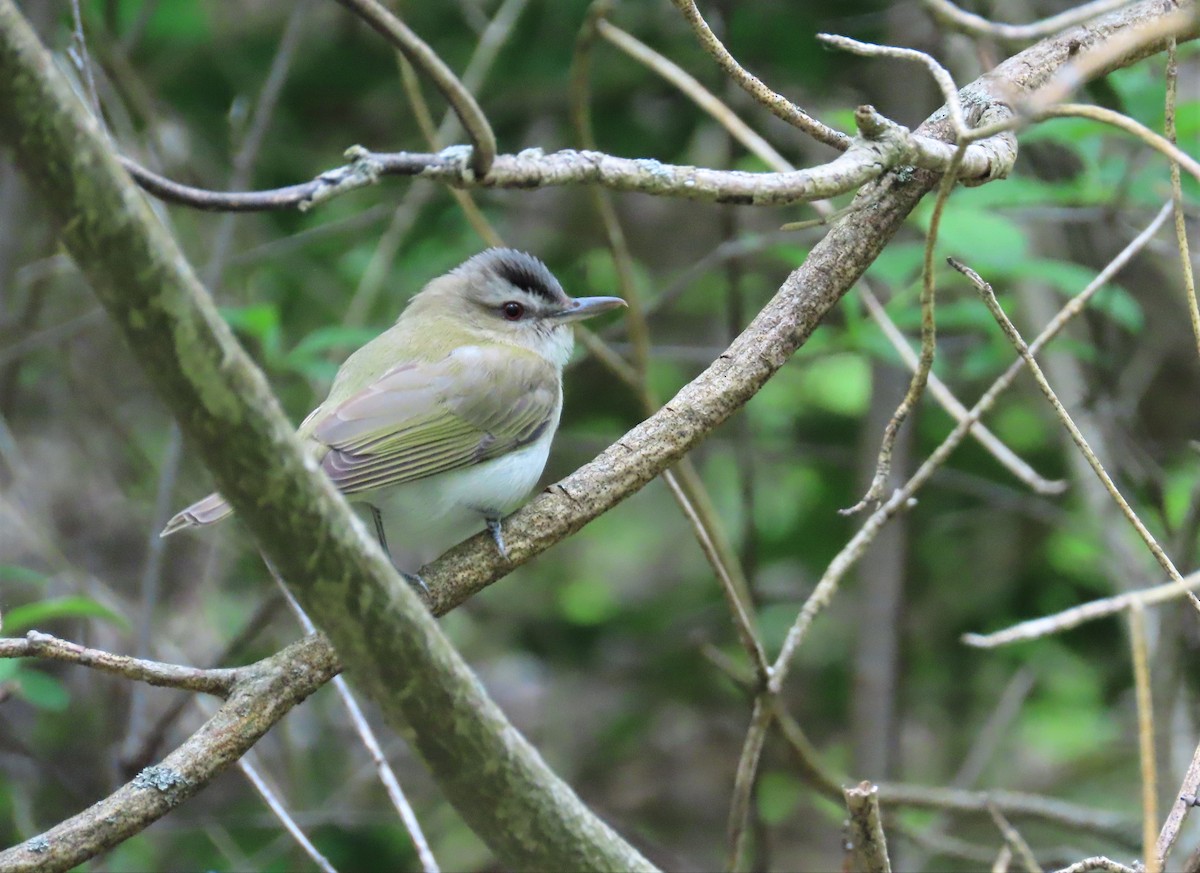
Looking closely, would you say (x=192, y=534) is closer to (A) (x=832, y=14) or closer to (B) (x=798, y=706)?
(B) (x=798, y=706)

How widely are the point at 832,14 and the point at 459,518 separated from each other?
3.23 meters

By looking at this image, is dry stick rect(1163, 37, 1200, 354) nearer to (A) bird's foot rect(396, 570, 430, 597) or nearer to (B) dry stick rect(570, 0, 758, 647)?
(B) dry stick rect(570, 0, 758, 647)

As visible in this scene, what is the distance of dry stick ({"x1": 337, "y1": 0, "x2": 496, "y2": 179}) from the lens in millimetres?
1475

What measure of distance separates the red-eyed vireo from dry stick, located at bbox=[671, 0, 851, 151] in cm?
144

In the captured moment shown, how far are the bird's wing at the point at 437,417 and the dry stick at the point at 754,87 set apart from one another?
1656mm

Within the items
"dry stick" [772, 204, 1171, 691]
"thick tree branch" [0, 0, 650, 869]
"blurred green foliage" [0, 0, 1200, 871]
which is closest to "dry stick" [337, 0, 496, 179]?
"thick tree branch" [0, 0, 650, 869]

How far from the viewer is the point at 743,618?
265 centimetres

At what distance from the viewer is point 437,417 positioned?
3.78 metres

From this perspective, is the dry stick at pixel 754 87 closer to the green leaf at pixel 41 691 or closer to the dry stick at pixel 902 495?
the dry stick at pixel 902 495

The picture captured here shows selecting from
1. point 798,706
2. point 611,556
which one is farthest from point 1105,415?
point 611,556

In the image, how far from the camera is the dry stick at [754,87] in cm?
211

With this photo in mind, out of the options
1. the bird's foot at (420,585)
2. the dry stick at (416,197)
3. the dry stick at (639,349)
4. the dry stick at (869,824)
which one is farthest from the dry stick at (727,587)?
the dry stick at (416,197)

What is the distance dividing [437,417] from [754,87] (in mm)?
1884

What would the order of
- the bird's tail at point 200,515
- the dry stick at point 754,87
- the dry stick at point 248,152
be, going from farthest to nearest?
the dry stick at point 248,152 < the bird's tail at point 200,515 < the dry stick at point 754,87
